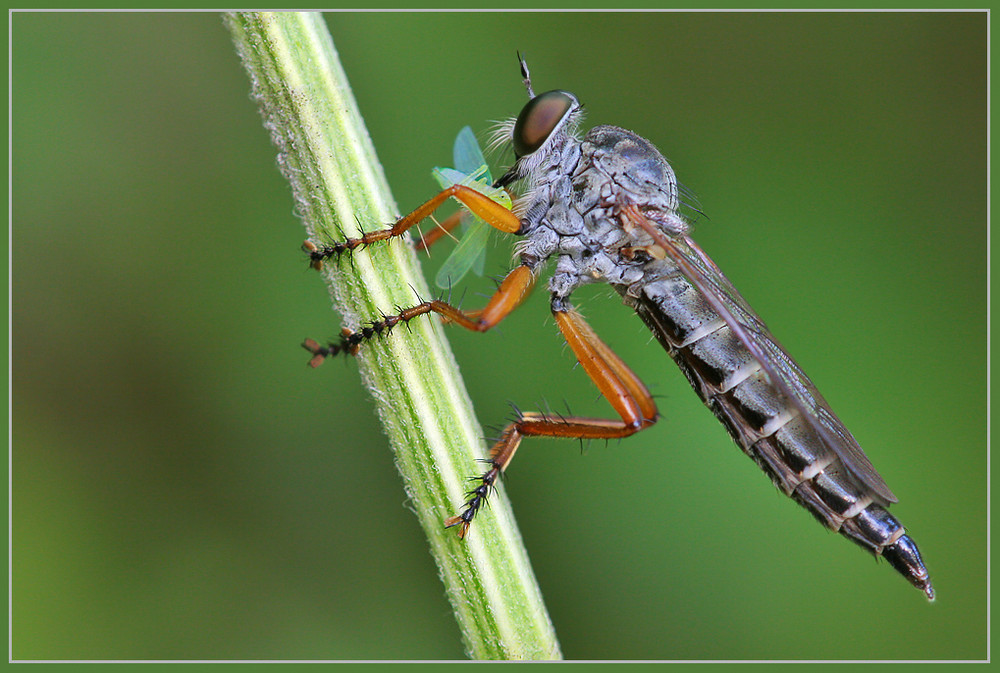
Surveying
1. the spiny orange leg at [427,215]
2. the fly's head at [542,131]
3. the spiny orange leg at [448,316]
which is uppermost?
the fly's head at [542,131]

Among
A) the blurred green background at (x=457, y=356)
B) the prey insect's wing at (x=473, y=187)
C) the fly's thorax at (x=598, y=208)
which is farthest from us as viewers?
the blurred green background at (x=457, y=356)

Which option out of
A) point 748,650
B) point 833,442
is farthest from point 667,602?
point 833,442

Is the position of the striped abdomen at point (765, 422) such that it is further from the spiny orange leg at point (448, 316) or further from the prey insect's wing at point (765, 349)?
the spiny orange leg at point (448, 316)

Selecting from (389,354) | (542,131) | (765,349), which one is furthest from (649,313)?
(389,354)

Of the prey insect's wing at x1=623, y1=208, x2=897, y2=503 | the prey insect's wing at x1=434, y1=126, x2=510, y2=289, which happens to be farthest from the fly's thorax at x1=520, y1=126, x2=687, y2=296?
the prey insect's wing at x1=434, y1=126, x2=510, y2=289

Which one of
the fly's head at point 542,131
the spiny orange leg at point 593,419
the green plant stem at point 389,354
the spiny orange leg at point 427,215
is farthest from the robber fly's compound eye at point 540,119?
the green plant stem at point 389,354

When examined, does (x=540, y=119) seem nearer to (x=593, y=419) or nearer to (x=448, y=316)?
(x=448, y=316)

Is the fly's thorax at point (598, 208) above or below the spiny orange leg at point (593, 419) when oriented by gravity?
above
